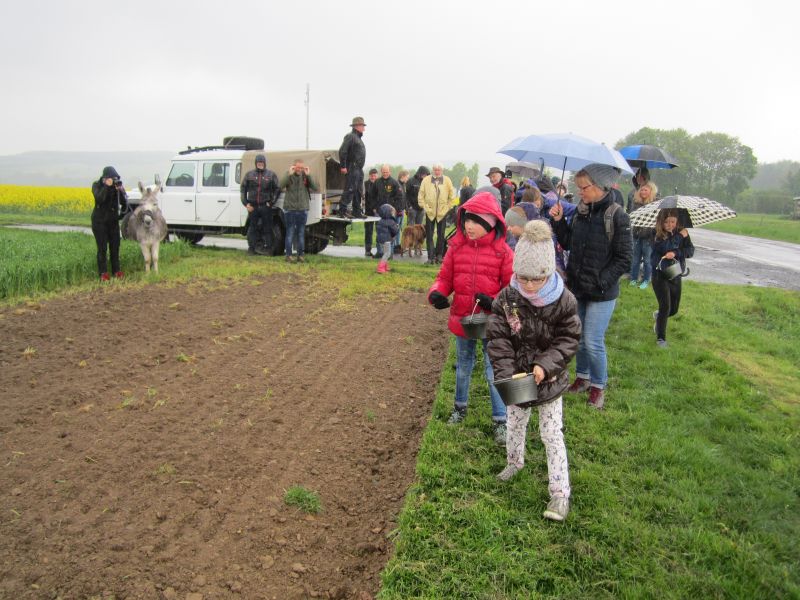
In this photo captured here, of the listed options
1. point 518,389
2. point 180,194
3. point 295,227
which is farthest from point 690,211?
point 180,194

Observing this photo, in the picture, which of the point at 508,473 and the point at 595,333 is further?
the point at 595,333

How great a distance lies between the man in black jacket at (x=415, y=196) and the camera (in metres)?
13.7

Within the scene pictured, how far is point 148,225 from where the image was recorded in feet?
31.9

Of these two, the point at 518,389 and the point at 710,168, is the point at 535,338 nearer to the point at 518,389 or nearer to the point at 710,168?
the point at 518,389

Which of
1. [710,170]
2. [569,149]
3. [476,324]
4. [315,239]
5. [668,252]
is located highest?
[710,170]

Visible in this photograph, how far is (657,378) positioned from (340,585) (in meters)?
4.25

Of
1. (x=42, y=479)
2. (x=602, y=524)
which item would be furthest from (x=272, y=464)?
(x=602, y=524)

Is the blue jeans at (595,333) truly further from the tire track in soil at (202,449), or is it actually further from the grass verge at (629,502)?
the tire track in soil at (202,449)

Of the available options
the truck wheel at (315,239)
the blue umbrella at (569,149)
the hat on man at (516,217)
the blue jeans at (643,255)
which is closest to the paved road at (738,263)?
the truck wheel at (315,239)

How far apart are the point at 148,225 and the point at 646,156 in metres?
8.70

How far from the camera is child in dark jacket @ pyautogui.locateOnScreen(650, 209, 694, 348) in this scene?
6363 millimetres

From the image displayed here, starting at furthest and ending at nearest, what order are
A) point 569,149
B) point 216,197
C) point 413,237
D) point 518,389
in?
point 413,237 → point 216,197 → point 569,149 → point 518,389

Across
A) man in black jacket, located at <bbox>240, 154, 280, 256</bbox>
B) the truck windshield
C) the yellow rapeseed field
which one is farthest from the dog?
the yellow rapeseed field

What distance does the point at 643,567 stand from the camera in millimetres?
2873
